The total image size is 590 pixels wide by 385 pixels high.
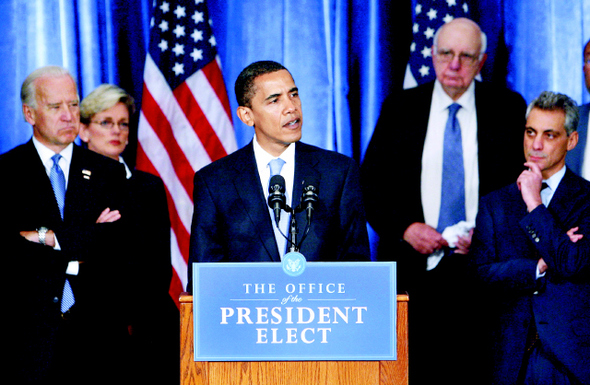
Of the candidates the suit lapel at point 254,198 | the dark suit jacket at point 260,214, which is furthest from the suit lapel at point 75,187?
the suit lapel at point 254,198

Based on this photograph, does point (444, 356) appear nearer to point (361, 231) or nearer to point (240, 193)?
point (361, 231)

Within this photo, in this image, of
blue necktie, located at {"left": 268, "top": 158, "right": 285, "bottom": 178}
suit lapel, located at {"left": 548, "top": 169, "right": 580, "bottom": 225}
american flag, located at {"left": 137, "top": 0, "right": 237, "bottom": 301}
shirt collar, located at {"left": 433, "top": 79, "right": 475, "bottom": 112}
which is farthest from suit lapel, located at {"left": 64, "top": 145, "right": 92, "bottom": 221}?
suit lapel, located at {"left": 548, "top": 169, "right": 580, "bottom": 225}

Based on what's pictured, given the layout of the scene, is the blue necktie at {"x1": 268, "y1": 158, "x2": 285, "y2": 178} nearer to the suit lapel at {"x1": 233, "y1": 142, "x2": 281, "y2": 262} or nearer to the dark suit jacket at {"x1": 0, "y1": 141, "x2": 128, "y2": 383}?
the suit lapel at {"x1": 233, "y1": 142, "x2": 281, "y2": 262}

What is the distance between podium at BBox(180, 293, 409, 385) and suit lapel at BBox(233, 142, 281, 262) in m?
0.58

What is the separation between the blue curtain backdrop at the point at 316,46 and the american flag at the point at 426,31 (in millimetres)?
199

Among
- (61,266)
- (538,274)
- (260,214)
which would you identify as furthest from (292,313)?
(61,266)

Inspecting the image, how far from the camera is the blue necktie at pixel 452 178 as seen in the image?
429 cm

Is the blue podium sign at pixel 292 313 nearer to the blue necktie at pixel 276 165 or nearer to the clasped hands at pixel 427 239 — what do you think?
the blue necktie at pixel 276 165

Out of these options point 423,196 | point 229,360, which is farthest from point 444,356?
point 229,360

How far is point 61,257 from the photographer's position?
3.37 m

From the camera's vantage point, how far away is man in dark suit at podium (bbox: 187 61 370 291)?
2.68 metres

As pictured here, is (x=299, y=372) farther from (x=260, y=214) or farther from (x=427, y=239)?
(x=427, y=239)

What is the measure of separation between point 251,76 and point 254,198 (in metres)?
0.58

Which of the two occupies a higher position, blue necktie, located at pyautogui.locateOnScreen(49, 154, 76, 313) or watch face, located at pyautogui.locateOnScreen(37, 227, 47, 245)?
blue necktie, located at pyautogui.locateOnScreen(49, 154, 76, 313)
